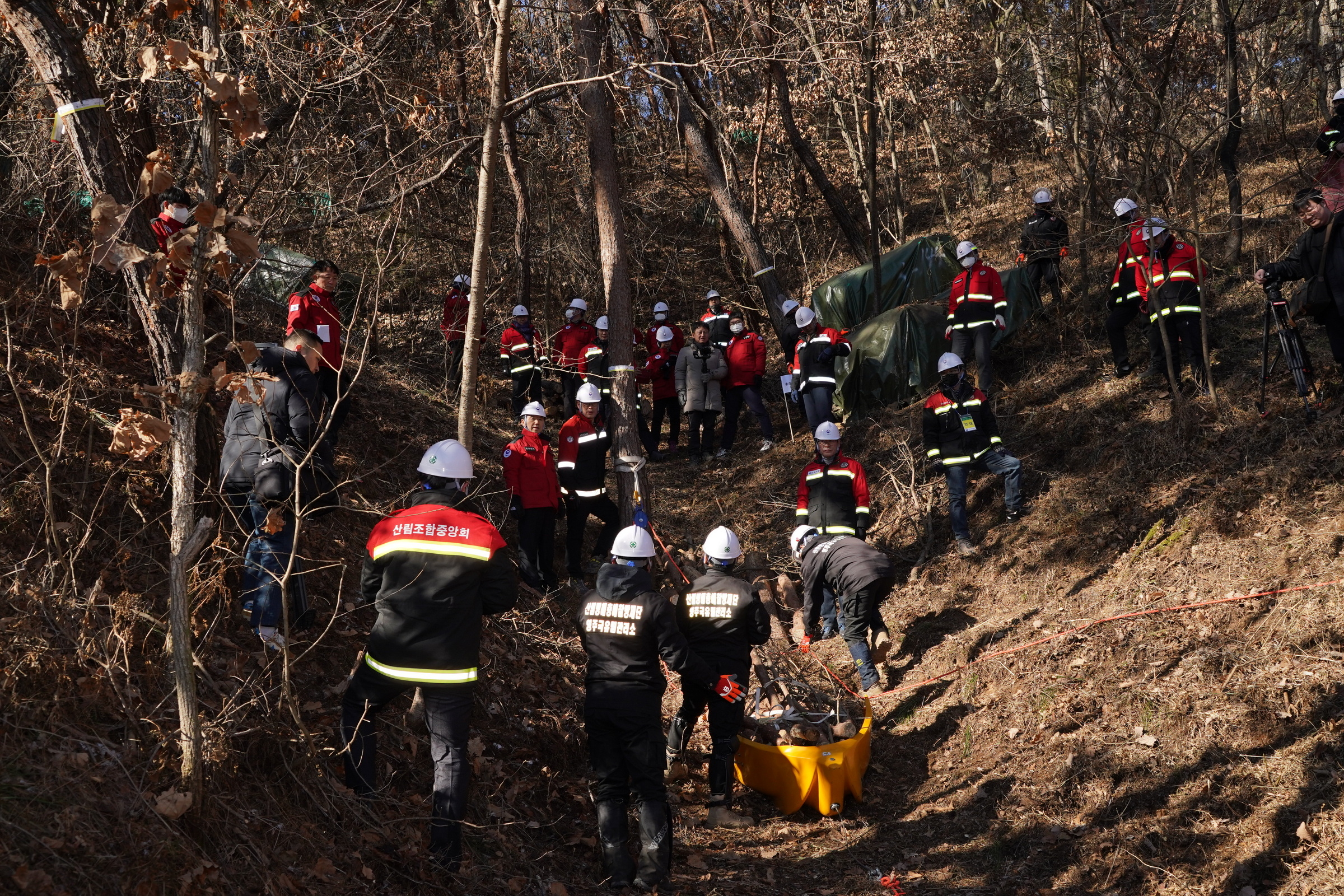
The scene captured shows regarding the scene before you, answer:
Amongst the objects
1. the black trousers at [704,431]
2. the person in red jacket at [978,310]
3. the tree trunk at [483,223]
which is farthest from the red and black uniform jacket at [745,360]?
the tree trunk at [483,223]

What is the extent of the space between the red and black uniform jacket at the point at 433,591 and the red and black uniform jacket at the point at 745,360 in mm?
8293

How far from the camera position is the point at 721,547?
7.18m

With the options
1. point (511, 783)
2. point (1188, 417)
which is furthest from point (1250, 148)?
point (511, 783)

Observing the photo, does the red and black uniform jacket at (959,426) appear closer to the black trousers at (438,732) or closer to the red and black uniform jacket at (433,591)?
the red and black uniform jacket at (433,591)

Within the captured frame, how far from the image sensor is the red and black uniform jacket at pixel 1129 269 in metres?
10.8

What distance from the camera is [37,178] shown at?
303 inches

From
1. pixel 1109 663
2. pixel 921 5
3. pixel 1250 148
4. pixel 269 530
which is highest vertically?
pixel 921 5

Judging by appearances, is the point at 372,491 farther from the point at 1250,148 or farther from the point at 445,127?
the point at 1250,148

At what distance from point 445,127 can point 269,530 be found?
716cm

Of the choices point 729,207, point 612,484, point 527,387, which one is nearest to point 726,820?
point 612,484

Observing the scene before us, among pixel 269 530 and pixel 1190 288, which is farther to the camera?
pixel 1190 288

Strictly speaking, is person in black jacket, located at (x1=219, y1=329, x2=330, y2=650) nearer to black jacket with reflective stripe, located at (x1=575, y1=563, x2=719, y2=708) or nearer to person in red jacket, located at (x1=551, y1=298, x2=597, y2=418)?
black jacket with reflective stripe, located at (x1=575, y1=563, x2=719, y2=708)

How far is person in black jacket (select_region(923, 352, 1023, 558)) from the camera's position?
10.1 meters

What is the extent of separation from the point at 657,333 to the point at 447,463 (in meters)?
9.13
